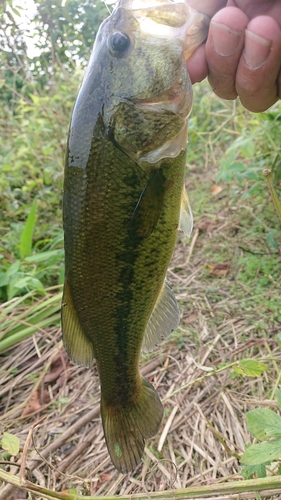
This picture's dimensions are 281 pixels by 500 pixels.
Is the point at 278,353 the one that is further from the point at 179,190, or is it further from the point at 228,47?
the point at 228,47

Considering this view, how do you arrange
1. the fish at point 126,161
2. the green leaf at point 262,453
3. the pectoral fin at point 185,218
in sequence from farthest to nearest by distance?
the pectoral fin at point 185,218 → the fish at point 126,161 → the green leaf at point 262,453

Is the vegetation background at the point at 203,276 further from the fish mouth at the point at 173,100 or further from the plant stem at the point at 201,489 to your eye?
the fish mouth at the point at 173,100

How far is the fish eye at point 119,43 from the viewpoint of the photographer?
1.40 m

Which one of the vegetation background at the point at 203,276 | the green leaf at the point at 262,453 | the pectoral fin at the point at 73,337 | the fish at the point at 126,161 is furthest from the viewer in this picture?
the vegetation background at the point at 203,276

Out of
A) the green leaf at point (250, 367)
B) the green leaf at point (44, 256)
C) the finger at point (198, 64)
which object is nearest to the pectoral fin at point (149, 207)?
the finger at point (198, 64)

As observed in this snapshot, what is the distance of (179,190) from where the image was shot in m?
1.49

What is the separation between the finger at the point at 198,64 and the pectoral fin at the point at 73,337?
922mm

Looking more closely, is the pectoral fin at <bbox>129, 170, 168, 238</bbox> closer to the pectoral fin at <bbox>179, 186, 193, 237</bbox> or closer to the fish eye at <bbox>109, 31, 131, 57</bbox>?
the pectoral fin at <bbox>179, 186, 193, 237</bbox>

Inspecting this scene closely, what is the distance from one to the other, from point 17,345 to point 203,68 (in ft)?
7.31

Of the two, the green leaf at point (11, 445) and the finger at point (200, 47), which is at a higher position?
the finger at point (200, 47)

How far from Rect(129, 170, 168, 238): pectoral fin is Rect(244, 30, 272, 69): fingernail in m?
0.53

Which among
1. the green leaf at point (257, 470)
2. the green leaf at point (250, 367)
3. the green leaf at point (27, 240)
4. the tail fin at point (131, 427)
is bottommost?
the green leaf at point (27, 240)

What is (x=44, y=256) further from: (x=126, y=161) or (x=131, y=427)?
(x=126, y=161)

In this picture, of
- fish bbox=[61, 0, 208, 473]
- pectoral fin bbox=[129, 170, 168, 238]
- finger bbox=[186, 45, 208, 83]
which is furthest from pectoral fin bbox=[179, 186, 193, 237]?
finger bbox=[186, 45, 208, 83]
